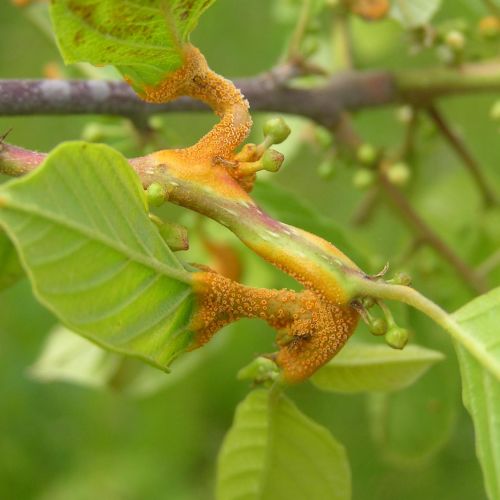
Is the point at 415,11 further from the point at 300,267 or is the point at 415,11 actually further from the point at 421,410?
the point at 300,267

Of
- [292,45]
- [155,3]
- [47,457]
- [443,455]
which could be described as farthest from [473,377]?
[47,457]

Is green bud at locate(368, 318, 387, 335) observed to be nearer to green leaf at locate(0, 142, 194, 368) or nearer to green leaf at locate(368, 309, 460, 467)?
green leaf at locate(0, 142, 194, 368)

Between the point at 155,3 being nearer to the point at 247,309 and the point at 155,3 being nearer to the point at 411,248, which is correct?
the point at 247,309

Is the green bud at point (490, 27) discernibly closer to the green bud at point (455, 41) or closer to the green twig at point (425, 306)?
the green bud at point (455, 41)

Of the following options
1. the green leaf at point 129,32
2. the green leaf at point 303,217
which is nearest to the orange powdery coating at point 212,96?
the green leaf at point 129,32

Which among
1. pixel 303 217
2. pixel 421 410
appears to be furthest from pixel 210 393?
pixel 303 217
